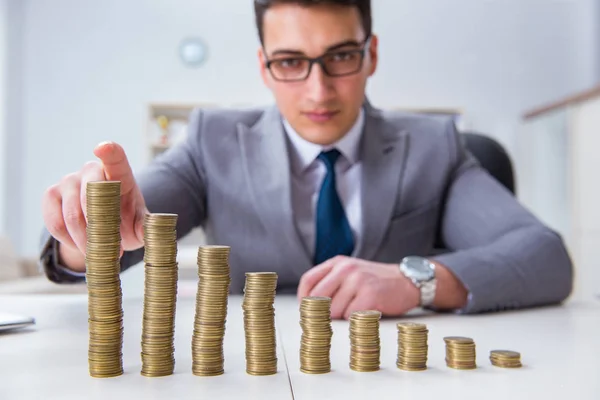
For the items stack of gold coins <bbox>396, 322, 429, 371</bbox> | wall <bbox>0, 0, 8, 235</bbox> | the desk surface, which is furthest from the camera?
wall <bbox>0, 0, 8, 235</bbox>

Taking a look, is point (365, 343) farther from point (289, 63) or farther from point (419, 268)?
point (289, 63)

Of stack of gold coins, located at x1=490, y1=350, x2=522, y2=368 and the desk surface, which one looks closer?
the desk surface

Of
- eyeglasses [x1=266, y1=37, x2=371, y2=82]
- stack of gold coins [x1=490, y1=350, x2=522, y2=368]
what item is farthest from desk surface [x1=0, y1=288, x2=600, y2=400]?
eyeglasses [x1=266, y1=37, x2=371, y2=82]

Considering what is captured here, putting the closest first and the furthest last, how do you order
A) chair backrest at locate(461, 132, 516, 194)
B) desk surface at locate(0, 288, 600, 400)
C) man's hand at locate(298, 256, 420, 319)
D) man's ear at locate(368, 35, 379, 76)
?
desk surface at locate(0, 288, 600, 400)
man's hand at locate(298, 256, 420, 319)
man's ear at locate(368, 35, 379, 76)
chair backrest at locate(461, 132, 516, 194)

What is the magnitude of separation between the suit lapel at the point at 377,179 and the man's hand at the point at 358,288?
1.45 ft

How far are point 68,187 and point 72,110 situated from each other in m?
4.57

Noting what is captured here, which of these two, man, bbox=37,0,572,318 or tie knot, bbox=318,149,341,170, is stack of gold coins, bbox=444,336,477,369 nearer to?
man, bbox=37,0,572,318

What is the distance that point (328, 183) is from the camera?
5.47ft

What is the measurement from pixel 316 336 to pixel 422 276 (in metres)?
0.54

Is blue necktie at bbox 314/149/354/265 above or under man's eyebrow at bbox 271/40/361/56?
under

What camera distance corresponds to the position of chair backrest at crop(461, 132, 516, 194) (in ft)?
7.32

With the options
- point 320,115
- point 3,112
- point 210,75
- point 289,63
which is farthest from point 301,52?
point 3,112

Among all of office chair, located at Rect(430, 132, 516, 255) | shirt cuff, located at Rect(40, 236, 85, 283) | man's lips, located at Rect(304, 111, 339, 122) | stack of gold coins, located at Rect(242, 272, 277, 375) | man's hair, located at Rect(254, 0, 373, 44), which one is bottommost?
shirt cuff, located at Rect(40, 236, 85, 283)

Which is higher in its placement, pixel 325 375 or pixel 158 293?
pixel 158 293
